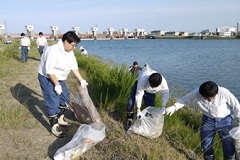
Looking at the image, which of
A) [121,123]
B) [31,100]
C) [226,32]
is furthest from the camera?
[226,32]

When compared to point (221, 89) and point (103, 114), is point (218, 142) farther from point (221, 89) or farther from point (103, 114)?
point (103, 114)

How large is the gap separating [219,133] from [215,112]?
35 cm

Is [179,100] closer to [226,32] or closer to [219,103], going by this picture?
[219,103]

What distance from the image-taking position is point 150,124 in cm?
342

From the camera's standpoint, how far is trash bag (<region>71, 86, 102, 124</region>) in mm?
3473

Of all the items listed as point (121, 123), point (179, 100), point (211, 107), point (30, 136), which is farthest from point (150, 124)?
point (30, 136)

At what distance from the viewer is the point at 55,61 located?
323 centimetres

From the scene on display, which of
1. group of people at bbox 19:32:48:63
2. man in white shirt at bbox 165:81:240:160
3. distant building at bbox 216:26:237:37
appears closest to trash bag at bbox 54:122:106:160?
man in white shirt at bbox 165:81:240:160

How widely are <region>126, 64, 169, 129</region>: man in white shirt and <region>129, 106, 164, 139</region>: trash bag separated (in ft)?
0.33

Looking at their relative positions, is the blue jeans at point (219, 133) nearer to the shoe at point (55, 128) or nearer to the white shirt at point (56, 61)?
the shoe at point (55, 128)

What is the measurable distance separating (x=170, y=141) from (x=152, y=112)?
0.58 metres

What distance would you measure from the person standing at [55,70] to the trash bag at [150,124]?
1.01m

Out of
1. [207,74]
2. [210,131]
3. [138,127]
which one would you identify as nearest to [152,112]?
[138,127]

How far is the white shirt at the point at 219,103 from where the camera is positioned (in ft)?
10.00
